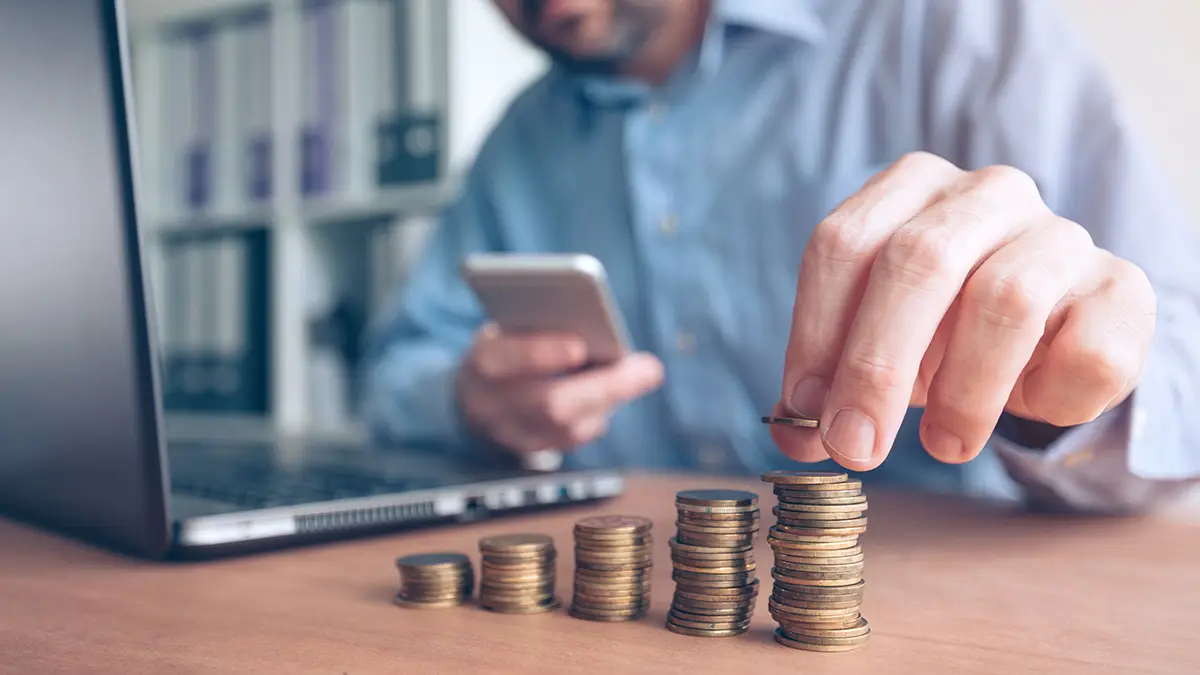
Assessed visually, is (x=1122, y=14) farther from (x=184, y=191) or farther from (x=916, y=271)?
(x=184, y=191)

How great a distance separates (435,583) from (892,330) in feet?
0.93

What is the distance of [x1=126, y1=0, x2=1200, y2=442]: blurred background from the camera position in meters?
2.12

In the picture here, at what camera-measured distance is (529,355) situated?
1.05 metres

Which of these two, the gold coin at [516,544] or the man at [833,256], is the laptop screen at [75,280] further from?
the man at [833,256]

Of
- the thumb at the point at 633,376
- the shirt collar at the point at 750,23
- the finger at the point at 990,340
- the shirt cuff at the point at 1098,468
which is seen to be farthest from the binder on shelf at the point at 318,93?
the finger at the point at 990,340

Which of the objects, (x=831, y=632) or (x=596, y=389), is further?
(x=596, y=389)

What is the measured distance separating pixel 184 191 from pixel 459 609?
2433 mm

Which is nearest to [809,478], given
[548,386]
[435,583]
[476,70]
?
[435,583]

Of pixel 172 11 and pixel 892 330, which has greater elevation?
pixel 172 11

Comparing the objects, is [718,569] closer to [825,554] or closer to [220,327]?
[825,554]

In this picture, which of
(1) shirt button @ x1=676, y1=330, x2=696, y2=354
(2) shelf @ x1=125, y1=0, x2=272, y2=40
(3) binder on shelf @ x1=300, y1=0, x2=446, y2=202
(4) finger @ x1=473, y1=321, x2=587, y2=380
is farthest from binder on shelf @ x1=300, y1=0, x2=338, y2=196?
(4) finger @ x1=473, y1=321, x2=587, y2=380

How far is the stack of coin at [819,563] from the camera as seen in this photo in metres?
0.44

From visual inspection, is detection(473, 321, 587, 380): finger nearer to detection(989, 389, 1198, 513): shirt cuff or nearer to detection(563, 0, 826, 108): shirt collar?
detection(989, 389, 1198, 513): shirt cuff

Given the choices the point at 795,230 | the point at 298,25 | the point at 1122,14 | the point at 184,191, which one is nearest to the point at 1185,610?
the point at 795,230
